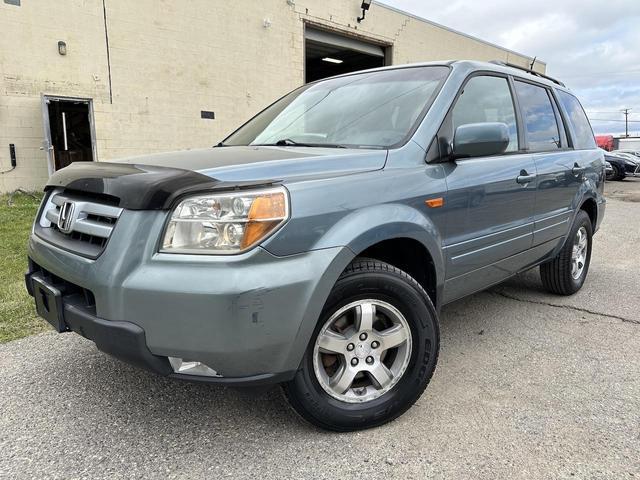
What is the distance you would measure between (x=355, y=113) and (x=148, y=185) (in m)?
1.52

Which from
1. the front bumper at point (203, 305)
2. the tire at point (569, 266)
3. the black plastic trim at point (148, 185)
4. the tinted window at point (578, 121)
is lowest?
the tire at point (569, 266)

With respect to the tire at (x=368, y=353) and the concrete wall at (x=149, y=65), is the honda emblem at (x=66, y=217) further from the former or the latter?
the concrete wall at (x=149, y=65)

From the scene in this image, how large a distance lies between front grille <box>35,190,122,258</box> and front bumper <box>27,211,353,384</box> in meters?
0.09

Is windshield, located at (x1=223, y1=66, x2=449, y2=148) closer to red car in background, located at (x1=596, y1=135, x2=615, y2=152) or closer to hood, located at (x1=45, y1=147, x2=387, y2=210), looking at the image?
hood, located at (x1=45, y1=147, x2=387, y2=210)

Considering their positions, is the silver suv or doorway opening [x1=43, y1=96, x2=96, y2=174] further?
doorway opening [x1=43, y1=96, x2=96, y2=174]

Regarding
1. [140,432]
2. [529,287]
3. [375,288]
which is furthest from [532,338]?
[140,432]

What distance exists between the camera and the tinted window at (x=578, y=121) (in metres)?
4.50

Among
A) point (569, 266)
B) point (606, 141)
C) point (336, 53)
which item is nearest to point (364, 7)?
point (336, 53)

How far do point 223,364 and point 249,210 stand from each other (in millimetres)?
608

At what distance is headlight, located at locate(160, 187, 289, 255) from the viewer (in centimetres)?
194

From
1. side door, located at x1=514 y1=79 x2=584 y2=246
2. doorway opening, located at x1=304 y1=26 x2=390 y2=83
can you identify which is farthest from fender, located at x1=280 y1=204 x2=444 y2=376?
doorway opening, located at x1=304 y1=26 x2=390 y2=83

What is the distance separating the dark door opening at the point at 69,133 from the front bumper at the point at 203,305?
11.0 metres

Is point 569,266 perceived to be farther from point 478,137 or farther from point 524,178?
point 478,137

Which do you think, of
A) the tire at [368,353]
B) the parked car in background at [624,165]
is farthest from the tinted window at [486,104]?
the parked car in background at [624,165]
